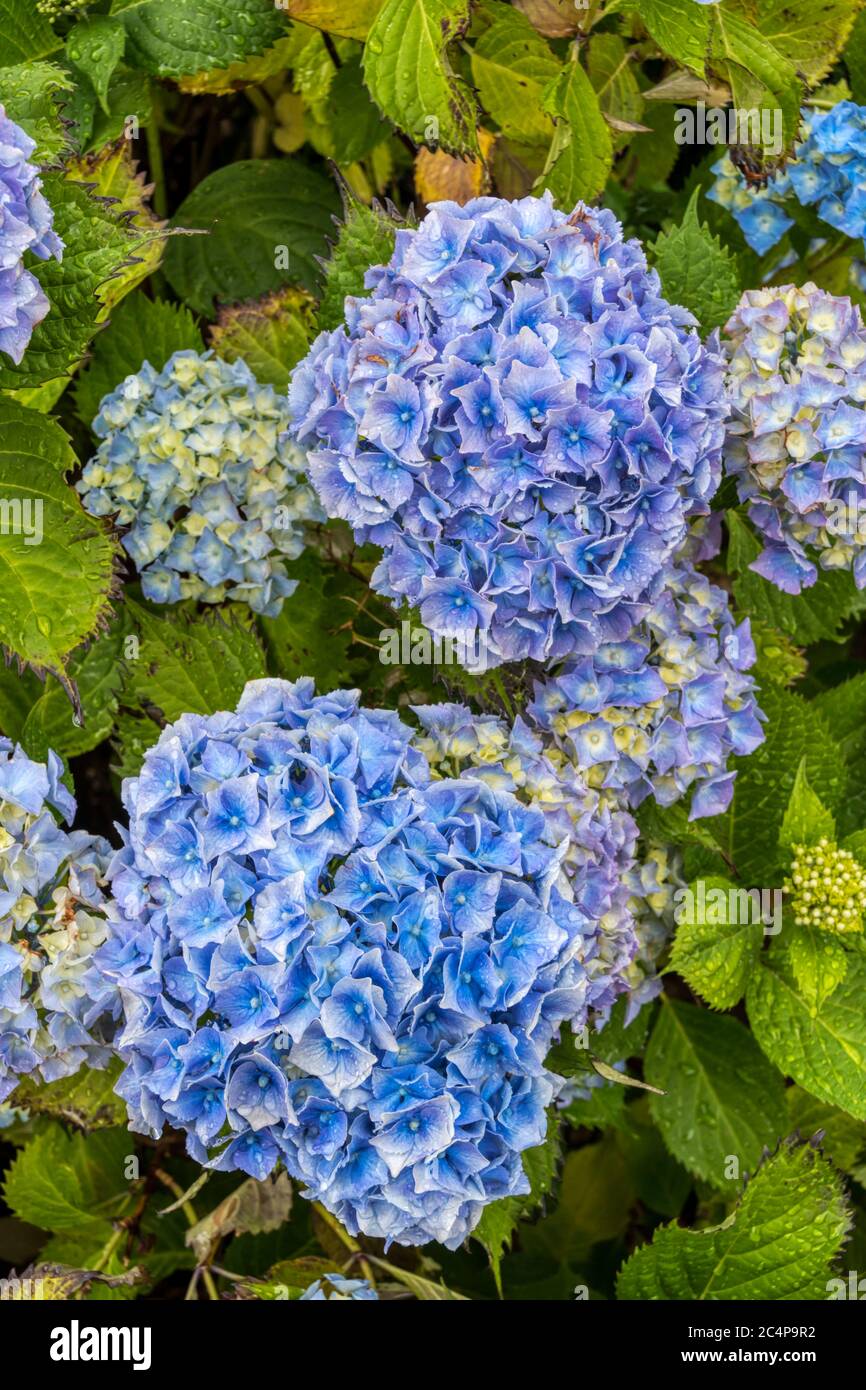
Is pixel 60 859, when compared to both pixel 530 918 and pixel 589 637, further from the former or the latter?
pixel 589 637

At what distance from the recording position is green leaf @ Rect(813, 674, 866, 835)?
95.7 inches

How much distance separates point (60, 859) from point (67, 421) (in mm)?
958

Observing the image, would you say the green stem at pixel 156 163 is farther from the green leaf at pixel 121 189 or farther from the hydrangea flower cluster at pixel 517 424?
the hydrangea flower cluster at pixel 517 424

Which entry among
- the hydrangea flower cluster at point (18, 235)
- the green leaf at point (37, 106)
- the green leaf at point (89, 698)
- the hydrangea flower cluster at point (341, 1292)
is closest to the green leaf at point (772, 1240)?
the hydrangea flower cluster at point (341, 1292)

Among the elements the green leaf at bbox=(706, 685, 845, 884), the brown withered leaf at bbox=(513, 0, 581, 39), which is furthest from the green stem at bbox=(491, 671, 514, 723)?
the brown withered leaf at bbox=(513, 0, 581, 39)

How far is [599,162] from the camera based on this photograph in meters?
2.08

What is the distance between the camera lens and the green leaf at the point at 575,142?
6.69ft

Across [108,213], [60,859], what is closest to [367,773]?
[60,859]

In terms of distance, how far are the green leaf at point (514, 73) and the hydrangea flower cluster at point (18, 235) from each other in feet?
2.67

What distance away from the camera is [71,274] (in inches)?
72.6

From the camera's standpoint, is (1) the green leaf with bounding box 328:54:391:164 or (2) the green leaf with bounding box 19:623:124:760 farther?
(1) the green leaf with bounding box 328:54:391:164

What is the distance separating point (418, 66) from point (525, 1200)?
5.27 feet

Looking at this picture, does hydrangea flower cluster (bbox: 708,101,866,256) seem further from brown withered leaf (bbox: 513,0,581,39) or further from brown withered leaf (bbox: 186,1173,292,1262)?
brown withered leaf (bbox: 186,1173,292,1262)

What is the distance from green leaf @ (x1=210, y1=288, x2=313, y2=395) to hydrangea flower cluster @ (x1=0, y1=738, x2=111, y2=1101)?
2.63ft
